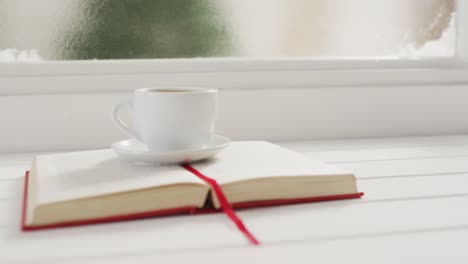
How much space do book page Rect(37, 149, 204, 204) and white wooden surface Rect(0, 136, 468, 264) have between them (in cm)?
4

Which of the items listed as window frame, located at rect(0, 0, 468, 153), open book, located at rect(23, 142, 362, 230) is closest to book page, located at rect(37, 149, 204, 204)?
open book, located at rect(23, 142, 362, 230)

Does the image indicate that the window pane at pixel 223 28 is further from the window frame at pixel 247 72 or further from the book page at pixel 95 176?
the book page at pixel 95 176

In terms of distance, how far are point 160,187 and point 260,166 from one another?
0.47 ft

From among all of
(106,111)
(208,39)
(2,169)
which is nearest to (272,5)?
(208,39)

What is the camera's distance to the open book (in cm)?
56

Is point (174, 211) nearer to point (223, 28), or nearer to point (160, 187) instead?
point (160, 187)

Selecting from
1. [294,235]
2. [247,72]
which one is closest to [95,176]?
[294,235]

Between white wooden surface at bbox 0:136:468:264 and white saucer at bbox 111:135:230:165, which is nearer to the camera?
white wooden surface at bbox 0:136:468:264

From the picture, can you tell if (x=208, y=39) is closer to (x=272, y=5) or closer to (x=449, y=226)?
(x=272, y=5)

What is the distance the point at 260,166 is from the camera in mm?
676

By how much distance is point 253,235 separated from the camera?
532mm

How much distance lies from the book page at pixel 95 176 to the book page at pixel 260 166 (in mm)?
37

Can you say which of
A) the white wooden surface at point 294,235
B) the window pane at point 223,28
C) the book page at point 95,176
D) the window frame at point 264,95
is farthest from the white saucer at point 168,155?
the window pane at point 223,28

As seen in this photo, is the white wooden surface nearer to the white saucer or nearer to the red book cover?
the red book cover
